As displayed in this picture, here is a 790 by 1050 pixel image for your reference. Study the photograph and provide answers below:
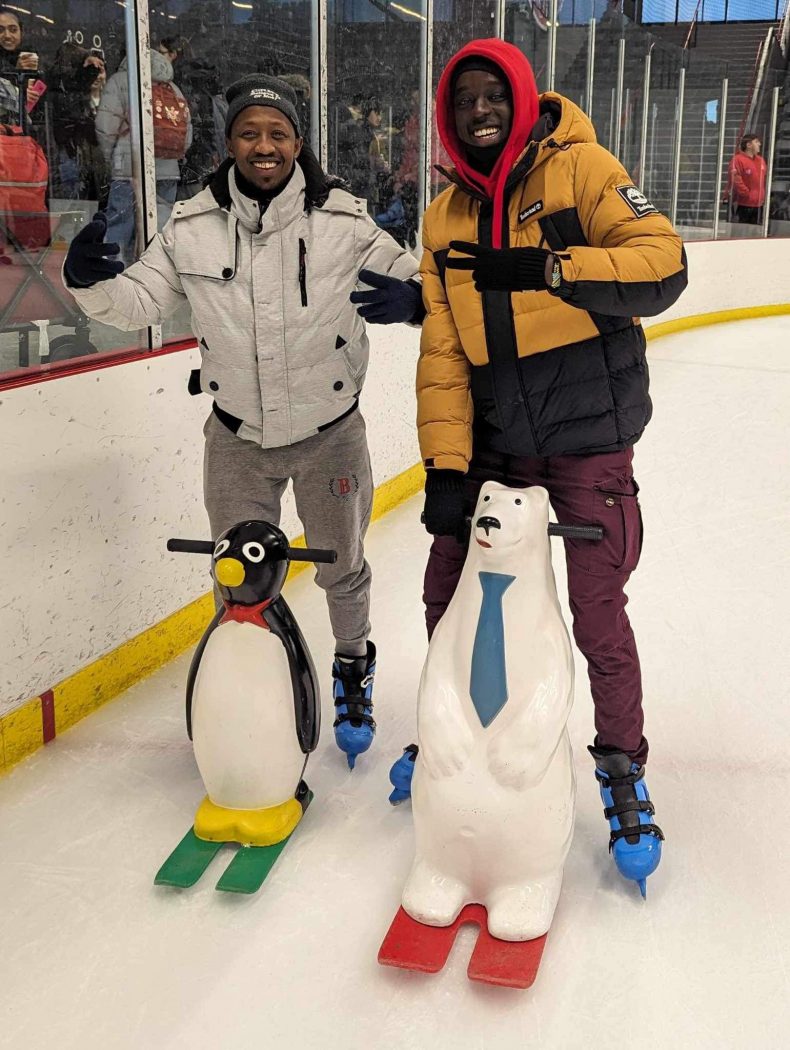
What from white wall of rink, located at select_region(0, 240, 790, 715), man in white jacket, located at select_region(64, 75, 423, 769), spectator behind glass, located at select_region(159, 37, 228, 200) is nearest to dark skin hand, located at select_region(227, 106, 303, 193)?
man in white jacket, located at select_region(64, 75, 423, 769)

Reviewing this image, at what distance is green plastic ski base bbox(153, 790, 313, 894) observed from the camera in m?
1.91

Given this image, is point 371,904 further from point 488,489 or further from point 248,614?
point 488,489

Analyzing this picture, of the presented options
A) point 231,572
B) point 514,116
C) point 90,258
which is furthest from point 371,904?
point 514,116

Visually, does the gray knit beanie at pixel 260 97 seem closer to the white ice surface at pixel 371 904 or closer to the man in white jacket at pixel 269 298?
the man in white jacket at pixel 269 298

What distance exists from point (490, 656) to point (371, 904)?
0.53m

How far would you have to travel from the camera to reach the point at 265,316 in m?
2.05

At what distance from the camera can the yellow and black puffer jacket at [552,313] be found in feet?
5.37

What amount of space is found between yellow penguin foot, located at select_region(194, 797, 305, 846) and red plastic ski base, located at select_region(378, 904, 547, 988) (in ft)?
1.15

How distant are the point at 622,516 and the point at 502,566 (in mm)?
269

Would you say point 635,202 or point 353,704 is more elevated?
point 635,202

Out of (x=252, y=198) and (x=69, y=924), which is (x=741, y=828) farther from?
(x=252, y=198)

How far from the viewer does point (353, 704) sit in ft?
7.90

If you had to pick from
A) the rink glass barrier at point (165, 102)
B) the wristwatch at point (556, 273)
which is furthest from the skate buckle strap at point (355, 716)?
the wristwatch at point (556, 273)

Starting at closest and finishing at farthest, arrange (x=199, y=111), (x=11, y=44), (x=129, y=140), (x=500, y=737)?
(x=500, y=737)
(x=11, y=44)
(x=129, y=140)
(x=199, y=111)
